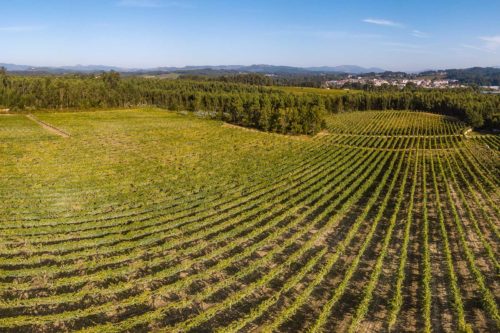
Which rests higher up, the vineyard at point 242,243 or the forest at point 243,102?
the forest at point 243,102

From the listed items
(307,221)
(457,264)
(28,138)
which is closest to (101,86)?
(28,138)

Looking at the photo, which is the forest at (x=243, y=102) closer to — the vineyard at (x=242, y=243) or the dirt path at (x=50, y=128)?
the dirt path at (x=50, y=128)

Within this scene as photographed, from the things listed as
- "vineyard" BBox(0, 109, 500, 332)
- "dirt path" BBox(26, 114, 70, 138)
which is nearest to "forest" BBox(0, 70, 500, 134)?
"dirt path" BBox(26, 114, 70, 138)

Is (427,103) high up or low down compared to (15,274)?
up

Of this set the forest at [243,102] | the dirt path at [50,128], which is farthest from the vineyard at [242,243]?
the forest at [243,102]

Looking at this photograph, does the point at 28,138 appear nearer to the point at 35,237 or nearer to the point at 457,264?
the point at 35,237

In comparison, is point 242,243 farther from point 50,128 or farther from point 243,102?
point 243,102
